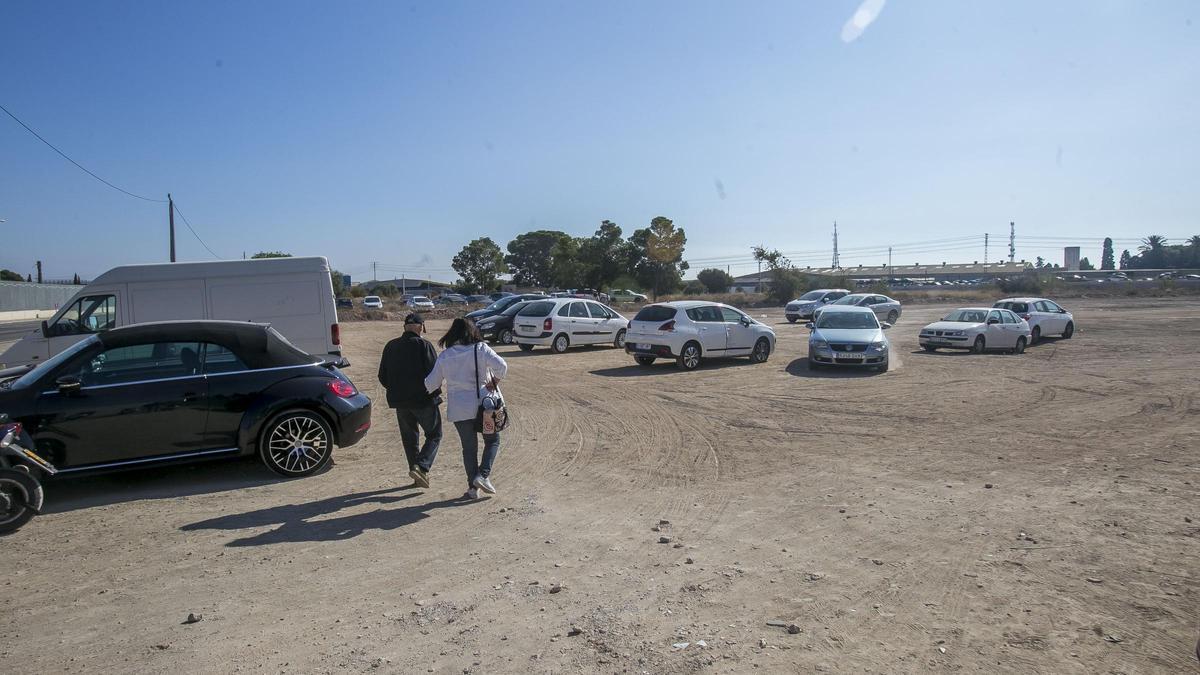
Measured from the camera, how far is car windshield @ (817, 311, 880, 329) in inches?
737

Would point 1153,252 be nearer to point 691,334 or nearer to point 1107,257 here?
point 1107,257

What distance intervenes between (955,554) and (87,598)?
590 centimetres

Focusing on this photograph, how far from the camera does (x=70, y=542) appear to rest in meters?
5.99

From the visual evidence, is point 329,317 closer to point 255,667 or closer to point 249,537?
point 249,537

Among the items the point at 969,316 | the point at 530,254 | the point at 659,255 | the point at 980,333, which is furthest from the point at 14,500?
the point at 530,254

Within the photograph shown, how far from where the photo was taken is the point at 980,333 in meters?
21.9

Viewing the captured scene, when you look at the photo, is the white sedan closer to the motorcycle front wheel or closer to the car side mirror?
the car side mirror

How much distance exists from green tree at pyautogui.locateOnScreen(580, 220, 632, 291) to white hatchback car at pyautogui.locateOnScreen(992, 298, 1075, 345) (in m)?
52.1

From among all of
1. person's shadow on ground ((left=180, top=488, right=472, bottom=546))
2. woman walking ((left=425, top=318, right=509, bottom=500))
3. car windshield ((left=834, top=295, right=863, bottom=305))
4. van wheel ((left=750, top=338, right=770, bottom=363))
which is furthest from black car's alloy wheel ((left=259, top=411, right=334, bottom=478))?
car windshield ((left=834, top=295, right=863, bottom=305))

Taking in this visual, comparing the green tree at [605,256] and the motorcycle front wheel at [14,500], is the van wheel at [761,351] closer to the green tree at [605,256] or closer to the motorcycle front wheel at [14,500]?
the motorcycle front wheel at [14,500]

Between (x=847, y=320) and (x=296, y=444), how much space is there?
14.6 metres

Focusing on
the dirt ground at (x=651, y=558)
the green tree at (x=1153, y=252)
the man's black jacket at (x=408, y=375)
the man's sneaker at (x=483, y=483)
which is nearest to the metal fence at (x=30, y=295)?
the dirt ground at (x=651, y=558)

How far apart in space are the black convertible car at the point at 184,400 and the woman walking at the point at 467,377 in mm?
1791

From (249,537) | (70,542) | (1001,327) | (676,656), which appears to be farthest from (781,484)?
(1001,327)
